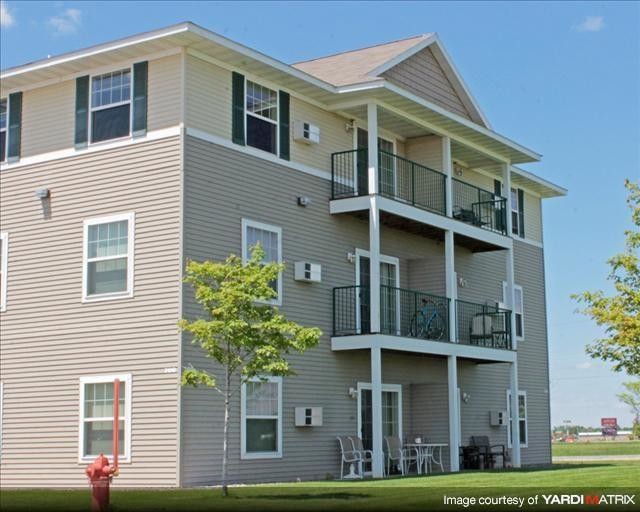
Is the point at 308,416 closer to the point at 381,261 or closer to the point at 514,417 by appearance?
the point at 381,261

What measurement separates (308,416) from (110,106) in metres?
7.45

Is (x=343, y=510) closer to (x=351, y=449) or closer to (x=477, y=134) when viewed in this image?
(x=351, y=449)

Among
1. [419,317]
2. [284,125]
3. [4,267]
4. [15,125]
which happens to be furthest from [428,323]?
[15,125]

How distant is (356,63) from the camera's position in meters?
26.9

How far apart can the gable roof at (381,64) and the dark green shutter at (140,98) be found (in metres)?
4.87

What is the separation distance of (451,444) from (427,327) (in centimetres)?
278

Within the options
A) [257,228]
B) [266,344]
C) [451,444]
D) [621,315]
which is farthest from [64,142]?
[621,315]

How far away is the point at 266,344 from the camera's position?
17.2 metres

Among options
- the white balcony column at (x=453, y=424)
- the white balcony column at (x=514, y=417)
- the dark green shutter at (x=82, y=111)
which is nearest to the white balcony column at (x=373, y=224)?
the white balcony column at (x=453, y=424)

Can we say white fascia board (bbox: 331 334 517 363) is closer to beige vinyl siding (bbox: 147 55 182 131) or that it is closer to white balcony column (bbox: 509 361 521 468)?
white balcony column (bbox: 509 361 521 468)

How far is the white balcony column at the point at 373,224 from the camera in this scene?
23547 mm

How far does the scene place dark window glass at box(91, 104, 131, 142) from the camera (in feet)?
71.3

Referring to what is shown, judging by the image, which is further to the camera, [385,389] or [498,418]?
[498,418]

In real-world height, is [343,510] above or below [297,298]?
below
